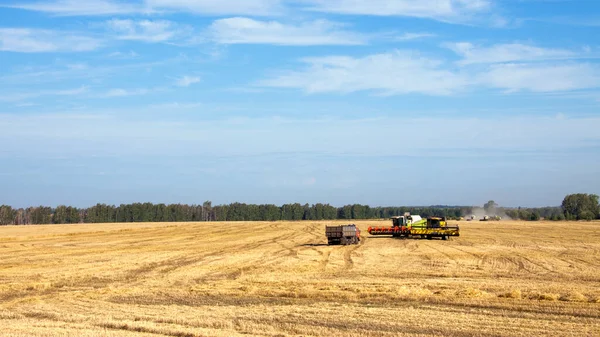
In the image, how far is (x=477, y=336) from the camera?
14664mm

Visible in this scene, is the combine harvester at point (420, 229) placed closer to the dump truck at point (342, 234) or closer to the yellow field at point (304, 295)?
the dump truck at point (342, 234)

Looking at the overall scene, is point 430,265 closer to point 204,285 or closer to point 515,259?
point 515,259

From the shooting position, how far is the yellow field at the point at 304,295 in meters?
16.1

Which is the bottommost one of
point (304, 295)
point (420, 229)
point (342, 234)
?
point (304, 295)

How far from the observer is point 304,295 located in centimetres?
2169

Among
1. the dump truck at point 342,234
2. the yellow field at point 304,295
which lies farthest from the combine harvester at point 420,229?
the yellow field at point 304,295

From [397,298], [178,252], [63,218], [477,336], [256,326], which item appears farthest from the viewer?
[63,218]

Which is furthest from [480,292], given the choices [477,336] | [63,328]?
[63,328]

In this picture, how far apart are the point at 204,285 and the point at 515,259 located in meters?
19.1

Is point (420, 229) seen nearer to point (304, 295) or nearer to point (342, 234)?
point (342, 234)

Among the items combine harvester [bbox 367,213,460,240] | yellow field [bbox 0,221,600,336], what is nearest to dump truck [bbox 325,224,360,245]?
combine harvester [bbox 367,213,460,240]

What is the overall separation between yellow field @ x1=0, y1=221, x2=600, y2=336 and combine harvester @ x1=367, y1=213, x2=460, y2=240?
58.5ft

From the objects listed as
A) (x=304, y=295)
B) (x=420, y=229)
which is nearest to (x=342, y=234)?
(x=420, y=229)

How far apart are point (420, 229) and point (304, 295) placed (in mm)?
37521
